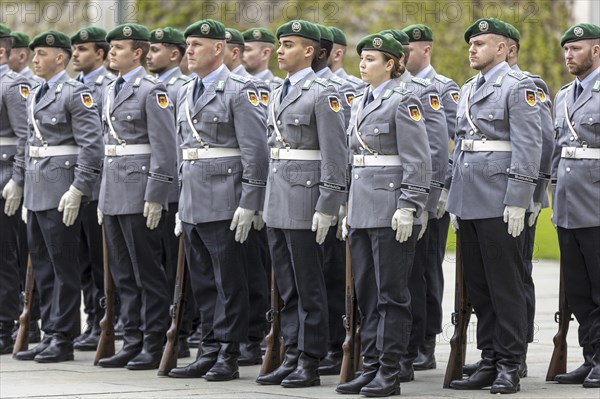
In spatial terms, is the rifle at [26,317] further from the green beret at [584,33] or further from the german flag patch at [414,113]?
the green beret at [584,33]

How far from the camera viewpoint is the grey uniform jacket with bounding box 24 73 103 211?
385 inches

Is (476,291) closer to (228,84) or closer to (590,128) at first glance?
(590,128)

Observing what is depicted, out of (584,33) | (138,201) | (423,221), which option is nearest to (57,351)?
(138,201)

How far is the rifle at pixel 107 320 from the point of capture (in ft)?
32.0

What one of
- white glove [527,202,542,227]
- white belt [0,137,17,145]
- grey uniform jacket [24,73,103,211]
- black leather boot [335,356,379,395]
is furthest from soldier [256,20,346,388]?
white belt [0,137,17,145]

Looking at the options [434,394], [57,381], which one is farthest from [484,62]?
[57,381]

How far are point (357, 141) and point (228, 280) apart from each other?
4.26 feet

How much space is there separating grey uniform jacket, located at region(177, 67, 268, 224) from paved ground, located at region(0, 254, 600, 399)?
1019 millimetres

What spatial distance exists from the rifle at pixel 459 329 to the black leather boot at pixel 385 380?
441 mm

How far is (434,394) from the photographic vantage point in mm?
8281

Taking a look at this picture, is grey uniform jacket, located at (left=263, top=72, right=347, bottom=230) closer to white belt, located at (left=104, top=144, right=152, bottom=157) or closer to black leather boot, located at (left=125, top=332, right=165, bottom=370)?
white belt, located at (left=104, top=144, right=152, bottom=157)

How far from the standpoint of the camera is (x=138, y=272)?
953 cm

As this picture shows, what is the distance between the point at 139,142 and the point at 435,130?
188 centimetres

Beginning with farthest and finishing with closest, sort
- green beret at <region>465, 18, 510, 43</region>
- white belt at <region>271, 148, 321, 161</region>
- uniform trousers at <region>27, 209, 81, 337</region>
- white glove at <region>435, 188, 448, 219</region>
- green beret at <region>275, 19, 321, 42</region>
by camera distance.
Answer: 1. uniform trousers at <region>27, 209, 81, 337</region>
2. white glove at <region>435, 188, 448, 219</region>
3. green beret at <region>275, 19, 321, 42</region>
4. white belt at <region>271, 148, 321, 161</region>
5. green beret at <region>465, 18, 510, 43</region>
